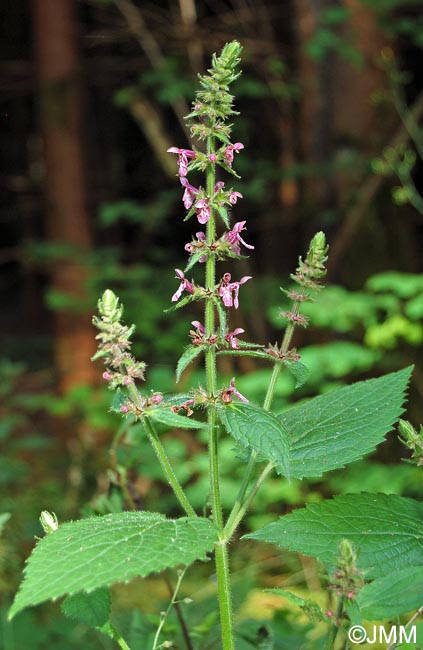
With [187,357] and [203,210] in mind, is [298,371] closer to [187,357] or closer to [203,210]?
[187,357]

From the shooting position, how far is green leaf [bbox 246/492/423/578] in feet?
4.06

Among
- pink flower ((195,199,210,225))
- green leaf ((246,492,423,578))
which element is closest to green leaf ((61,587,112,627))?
green leaf ((246,492,423,578))

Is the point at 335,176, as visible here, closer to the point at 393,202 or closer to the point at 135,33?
the point at 393,202

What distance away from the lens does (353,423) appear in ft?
4.52

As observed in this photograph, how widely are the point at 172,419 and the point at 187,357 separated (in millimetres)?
113

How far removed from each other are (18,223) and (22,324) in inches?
101

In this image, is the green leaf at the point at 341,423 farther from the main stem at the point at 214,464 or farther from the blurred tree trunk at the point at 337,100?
the blurred tree trunk at the point at 337,100

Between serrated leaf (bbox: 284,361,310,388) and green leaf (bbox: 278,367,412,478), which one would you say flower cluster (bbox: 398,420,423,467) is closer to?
green leaf (bbox: 278,367,412,478)

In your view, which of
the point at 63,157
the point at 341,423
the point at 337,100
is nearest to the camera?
the point at 341,423

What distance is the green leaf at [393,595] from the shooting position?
1.05 meters

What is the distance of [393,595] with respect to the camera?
1075mm

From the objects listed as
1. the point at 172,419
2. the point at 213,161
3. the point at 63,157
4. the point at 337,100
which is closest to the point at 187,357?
the point at 172,419

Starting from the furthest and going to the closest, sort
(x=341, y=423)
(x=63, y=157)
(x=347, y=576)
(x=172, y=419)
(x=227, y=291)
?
(x=63, y=157)
(x=341, y=423)
(x=227, y=291)
(x=172, y=419)
(x=347, y=576)

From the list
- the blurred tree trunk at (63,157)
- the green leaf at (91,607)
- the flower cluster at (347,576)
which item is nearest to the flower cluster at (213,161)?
the flower cluster at (347,576)
